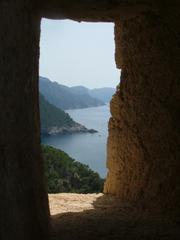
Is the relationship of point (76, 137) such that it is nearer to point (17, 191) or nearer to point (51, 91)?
point (51, 91)

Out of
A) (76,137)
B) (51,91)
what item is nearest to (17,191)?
(76,137)

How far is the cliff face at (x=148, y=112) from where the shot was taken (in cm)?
551

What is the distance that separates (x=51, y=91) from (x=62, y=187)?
52.5 metres

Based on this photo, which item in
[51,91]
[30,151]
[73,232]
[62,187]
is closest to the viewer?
[30,151]

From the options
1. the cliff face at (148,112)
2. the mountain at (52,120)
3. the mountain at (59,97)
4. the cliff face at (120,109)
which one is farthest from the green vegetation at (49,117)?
the cliff face at (120,109)

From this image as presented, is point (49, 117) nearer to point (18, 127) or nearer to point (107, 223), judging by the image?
point (107, 223)

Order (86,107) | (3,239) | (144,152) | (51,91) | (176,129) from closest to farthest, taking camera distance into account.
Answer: (3,239) < (176,129) < (144,152) < (51,91) < (86,107)

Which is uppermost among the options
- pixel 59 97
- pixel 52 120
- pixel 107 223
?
pixel 59 97

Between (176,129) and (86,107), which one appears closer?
(176,129)

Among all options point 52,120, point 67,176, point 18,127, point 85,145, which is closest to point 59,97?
point 85,145

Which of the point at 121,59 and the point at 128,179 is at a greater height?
the point at 121,59

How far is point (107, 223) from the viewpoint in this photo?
5.05 m

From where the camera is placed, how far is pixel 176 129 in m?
5.49

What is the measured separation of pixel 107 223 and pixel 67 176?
10.7 metres
